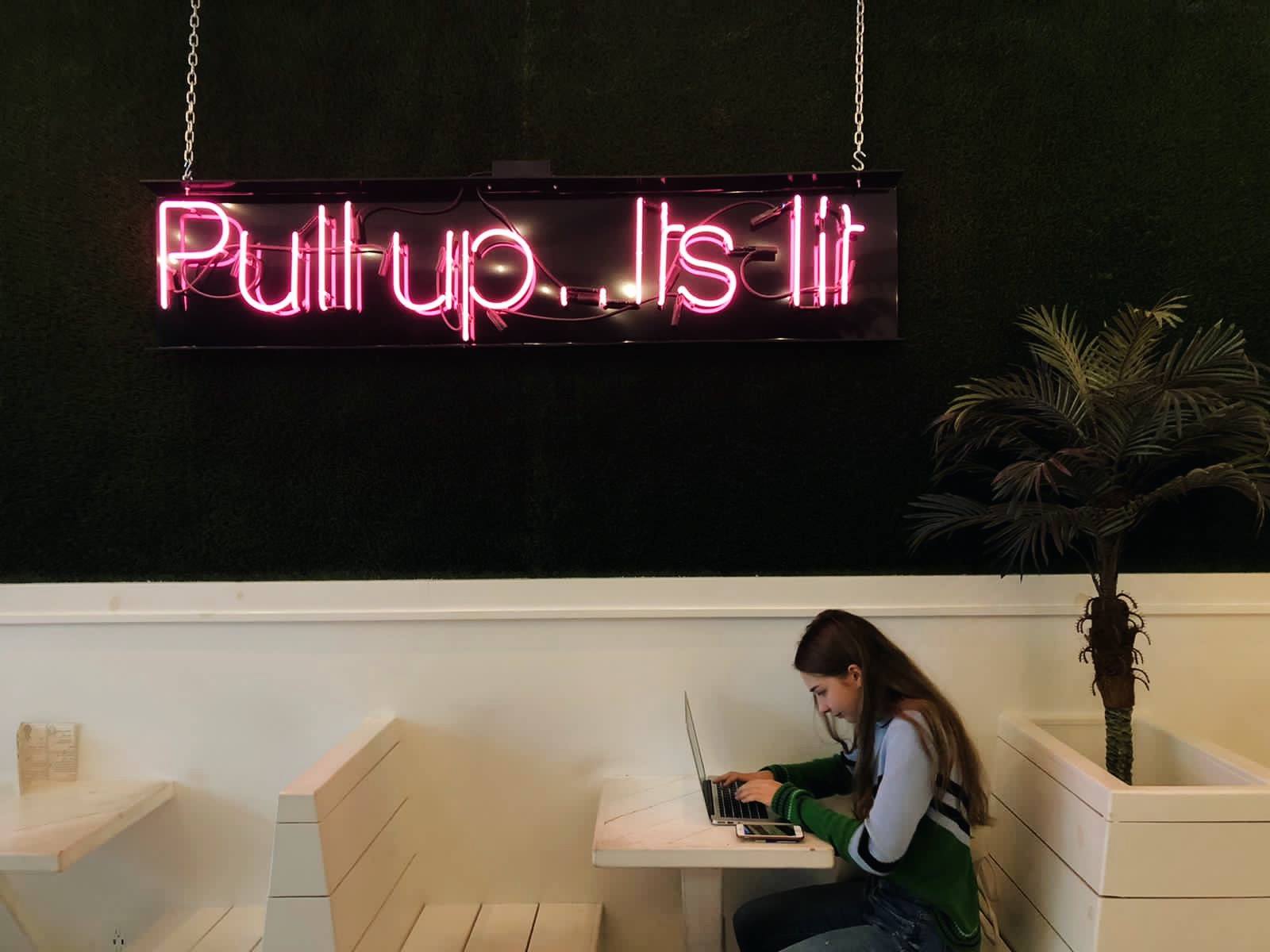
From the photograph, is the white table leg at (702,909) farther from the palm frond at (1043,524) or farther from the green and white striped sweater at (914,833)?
the palm frond at (1043,524)

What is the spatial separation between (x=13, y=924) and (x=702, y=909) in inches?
78.1

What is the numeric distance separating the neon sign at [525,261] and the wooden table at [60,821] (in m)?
1.32

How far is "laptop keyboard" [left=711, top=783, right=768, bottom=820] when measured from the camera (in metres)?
2.05

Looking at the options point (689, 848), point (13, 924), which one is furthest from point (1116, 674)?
point (13, 924)

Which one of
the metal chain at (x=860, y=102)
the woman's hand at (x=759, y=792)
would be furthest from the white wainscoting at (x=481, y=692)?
the metal chain at (x=860, y=102)

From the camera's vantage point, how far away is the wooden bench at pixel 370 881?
177 centimetres

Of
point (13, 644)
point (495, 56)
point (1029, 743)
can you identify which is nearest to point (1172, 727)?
point (1029, 743)

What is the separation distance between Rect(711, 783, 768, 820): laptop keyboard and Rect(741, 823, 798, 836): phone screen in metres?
0.05

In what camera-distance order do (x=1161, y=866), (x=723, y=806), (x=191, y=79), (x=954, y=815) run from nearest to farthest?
1. (x=1161, y=866)
2. (x=954, y=815)
3. (x=723, y=806)
4. (x=191, y=79)

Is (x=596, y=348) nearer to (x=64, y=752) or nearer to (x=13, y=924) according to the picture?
(x=64, y=752)

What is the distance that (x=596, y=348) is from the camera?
2.45 meters

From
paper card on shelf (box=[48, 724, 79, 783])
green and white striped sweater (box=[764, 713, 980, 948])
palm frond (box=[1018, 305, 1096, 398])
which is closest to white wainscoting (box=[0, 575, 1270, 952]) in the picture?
paper card on shelf (box=[48, 724, 79, 783])

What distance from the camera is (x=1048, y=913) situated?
1963mm

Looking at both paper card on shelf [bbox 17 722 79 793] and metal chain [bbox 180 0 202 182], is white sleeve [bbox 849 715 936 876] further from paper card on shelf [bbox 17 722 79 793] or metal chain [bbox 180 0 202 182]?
metal chain [bbox 180 0 202 182]
